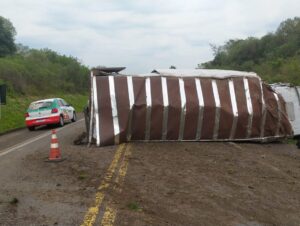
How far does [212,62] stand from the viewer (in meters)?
98.3

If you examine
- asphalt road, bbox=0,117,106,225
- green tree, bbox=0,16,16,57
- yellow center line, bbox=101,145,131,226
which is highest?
green tree, bbox=0,16,16,57

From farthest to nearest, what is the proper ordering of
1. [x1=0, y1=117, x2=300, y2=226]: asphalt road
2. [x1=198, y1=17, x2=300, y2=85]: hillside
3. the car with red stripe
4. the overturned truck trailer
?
[x1=198, y1=17, x2=300, y2=85]: hillside
the car with red stripe
the overturned truck trailer
[x1=0, y1=117, x2=300, y2=226]: asphalt road

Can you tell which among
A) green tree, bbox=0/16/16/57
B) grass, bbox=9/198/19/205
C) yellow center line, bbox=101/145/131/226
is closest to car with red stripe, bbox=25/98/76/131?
yellow center line, bbox=101/145/131/226

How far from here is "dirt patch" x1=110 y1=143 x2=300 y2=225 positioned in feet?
23.5

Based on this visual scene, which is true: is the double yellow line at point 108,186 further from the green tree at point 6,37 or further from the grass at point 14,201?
the green tree at point 6,37

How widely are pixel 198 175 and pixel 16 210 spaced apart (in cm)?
398

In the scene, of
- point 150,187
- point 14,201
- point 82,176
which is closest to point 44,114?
point 82,176

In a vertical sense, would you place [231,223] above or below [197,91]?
below

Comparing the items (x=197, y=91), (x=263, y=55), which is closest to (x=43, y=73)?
(x=263, y=55)

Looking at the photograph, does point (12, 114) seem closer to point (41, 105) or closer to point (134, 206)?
point (41, 105)

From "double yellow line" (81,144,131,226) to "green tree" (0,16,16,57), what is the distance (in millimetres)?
62341

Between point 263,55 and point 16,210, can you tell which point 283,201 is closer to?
point 16,210

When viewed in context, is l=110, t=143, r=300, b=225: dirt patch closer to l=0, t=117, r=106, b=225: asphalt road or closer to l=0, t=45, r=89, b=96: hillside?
l=0, t=117, r=106, b=225: asphalt road

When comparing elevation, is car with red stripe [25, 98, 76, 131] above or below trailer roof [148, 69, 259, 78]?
below
